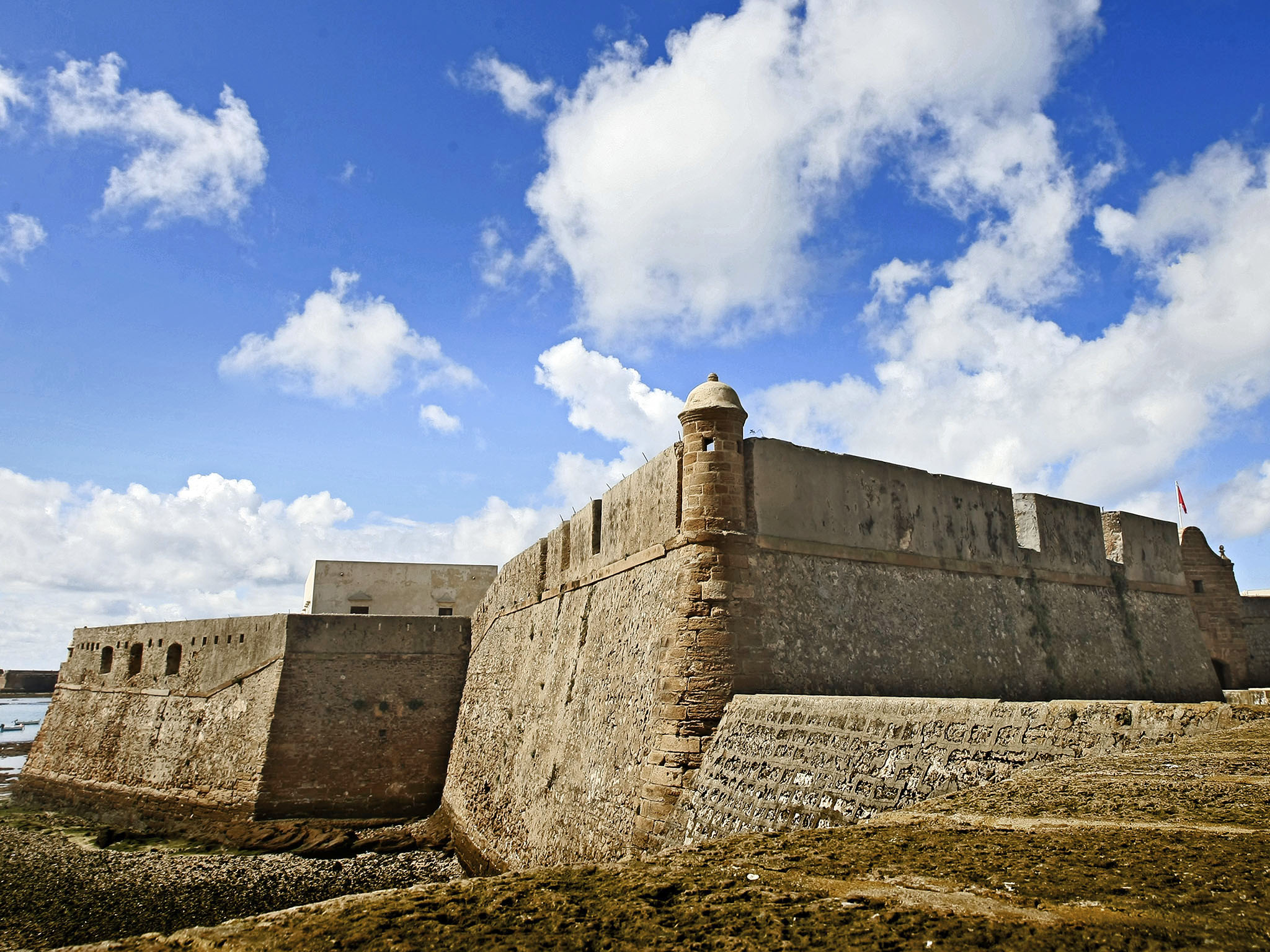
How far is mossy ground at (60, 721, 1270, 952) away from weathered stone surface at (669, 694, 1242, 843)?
1.12 meters

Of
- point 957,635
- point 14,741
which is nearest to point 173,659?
point 957,635

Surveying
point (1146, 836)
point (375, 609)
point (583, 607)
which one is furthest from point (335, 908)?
point (375, 609)

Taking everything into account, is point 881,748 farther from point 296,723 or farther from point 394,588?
point 394,588

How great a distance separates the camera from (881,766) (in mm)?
5805

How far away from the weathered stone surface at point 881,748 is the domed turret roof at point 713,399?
3.40 metres

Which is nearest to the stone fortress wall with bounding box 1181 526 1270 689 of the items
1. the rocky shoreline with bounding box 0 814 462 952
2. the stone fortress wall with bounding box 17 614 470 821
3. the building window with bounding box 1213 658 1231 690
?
the building window with bounding box 1213 658 1231 690

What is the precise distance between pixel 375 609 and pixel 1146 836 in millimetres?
27462

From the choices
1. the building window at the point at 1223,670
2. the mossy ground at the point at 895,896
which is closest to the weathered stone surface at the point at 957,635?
the building window at the point at 1223,670

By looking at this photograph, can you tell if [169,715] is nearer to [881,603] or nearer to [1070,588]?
[881,603]

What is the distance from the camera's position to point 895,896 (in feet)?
9.29

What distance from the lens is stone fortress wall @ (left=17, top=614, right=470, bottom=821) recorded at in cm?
1789

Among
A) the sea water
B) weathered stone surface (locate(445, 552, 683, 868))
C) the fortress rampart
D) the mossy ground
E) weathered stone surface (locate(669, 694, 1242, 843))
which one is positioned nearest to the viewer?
the mossy ground

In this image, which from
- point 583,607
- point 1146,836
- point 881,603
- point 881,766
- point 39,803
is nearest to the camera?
point 1146,836

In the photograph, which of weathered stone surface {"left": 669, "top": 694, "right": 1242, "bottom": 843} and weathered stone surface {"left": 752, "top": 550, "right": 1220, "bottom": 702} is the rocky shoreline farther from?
weathered stone surface {"left": 669, "top": 694, "right": 1242, "bottom": 843}
